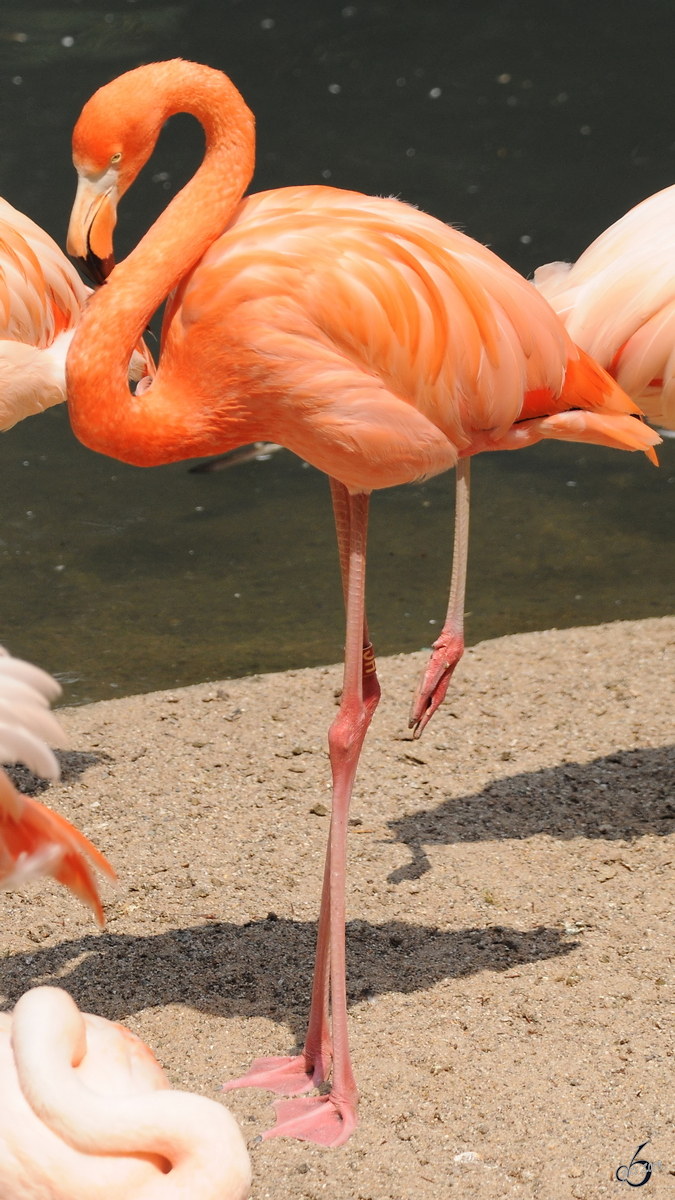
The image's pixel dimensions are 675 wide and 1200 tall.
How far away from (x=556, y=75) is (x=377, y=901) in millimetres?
8736

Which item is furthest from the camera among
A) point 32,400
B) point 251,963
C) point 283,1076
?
point 32,400

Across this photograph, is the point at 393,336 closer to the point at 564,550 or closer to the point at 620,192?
the point at 564,550

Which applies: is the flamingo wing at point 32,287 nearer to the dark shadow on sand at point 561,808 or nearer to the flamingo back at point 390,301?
the flamingo back at point 390,301

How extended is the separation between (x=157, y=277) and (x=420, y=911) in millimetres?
1625

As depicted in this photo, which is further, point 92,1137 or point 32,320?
point 32,320

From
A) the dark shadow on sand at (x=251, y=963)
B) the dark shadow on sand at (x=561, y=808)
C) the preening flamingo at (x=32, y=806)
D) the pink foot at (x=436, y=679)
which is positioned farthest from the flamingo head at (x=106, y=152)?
the dark shadow on sand at (x=561, y=808)

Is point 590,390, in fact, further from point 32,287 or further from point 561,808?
point 32,287

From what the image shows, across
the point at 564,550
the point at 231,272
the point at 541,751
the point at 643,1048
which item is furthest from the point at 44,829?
the point at 564,550

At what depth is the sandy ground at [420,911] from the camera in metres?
2.23

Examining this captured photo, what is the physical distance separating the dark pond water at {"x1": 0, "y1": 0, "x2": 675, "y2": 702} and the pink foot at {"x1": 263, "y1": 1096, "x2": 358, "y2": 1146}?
7.81 feet

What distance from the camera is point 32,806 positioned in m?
1.96

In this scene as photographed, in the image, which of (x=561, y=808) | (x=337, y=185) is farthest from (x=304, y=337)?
(x=337, y=185)

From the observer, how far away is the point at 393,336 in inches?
86.2

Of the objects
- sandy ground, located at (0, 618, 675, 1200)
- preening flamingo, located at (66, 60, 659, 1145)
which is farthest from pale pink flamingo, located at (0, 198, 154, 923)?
sandy ground, located at (0, 618, 675, 1200)
